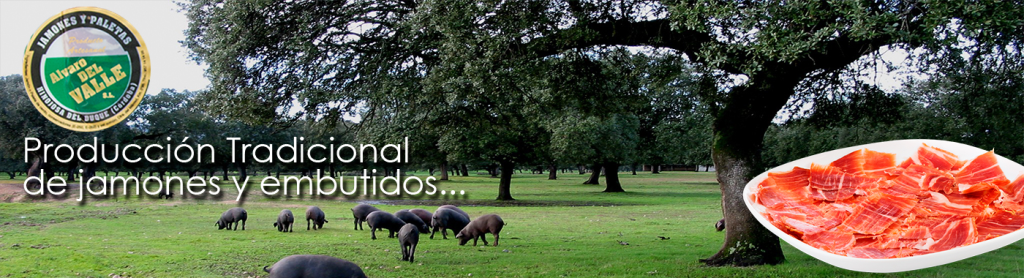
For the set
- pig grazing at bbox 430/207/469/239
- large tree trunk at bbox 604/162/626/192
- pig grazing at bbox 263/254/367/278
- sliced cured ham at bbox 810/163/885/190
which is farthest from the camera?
large tree trunk at bbox 604/162/626/192

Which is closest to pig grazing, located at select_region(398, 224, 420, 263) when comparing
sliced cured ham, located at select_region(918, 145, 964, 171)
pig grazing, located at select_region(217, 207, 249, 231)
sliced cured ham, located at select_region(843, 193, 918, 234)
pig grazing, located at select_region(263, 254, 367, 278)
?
pig grazing, located at select_region(263, 254, 367, 278)

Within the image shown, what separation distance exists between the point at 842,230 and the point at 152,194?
38535 millimetres

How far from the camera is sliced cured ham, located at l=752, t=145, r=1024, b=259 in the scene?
5.24m

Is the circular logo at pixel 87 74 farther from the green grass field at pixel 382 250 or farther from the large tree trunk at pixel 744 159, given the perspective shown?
the large tree trunk at pixel 744 159

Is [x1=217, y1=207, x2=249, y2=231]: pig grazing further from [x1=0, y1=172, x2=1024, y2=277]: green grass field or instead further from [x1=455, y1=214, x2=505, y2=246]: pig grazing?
[x1=455, y1=214, x2=505, y2=246]: pig grazing

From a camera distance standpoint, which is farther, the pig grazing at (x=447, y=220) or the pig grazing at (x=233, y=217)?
the pig grazing at (x=233, y=217)

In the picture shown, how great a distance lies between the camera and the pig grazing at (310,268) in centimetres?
782

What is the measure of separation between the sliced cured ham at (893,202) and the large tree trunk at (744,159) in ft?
13.4

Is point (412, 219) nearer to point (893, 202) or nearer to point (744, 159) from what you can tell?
point (744, 159)

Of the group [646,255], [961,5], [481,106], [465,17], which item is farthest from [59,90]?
[961,5]

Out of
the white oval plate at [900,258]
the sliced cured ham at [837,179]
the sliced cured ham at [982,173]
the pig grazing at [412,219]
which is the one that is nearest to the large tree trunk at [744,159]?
the white oval plate at [900,258]

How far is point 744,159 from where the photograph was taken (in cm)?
1113

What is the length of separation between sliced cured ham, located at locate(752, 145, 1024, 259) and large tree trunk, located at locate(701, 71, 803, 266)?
4.08 m

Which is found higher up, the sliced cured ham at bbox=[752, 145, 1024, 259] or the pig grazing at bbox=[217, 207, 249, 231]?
the sliced cured ham at bbox=[752, 145, 1024, 259]
